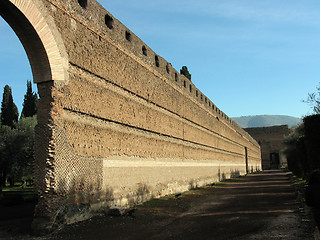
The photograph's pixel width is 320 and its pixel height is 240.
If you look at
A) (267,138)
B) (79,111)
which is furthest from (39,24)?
(267,138)

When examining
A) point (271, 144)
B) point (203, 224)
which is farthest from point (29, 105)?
point (271, 144)

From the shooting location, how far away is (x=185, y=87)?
17844 mm

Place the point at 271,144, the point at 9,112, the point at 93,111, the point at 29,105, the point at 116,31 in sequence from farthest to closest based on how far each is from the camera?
the point at 271,144 → the point at 29,105 → the point at 9,112 → the point at 116,31 → the point at 93,111

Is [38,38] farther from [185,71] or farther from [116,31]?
[185,71]

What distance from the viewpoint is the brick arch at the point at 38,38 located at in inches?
266

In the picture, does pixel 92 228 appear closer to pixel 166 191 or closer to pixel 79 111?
pixel 79 111

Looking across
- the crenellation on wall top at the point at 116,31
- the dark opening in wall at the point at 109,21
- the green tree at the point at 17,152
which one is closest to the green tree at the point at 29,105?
the green tree at the point at 17,152

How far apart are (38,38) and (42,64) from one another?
0.62 meters

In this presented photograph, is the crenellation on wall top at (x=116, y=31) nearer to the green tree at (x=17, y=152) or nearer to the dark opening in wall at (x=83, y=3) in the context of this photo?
the dark opening in wall at (x=83, y=3)

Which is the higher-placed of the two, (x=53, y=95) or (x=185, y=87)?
(x=185, y=87)

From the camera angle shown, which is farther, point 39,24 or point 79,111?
point 79,111

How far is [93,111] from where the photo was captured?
869 cm

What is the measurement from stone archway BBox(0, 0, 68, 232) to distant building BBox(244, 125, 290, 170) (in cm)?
6316

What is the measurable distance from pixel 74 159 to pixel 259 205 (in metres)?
6.21
